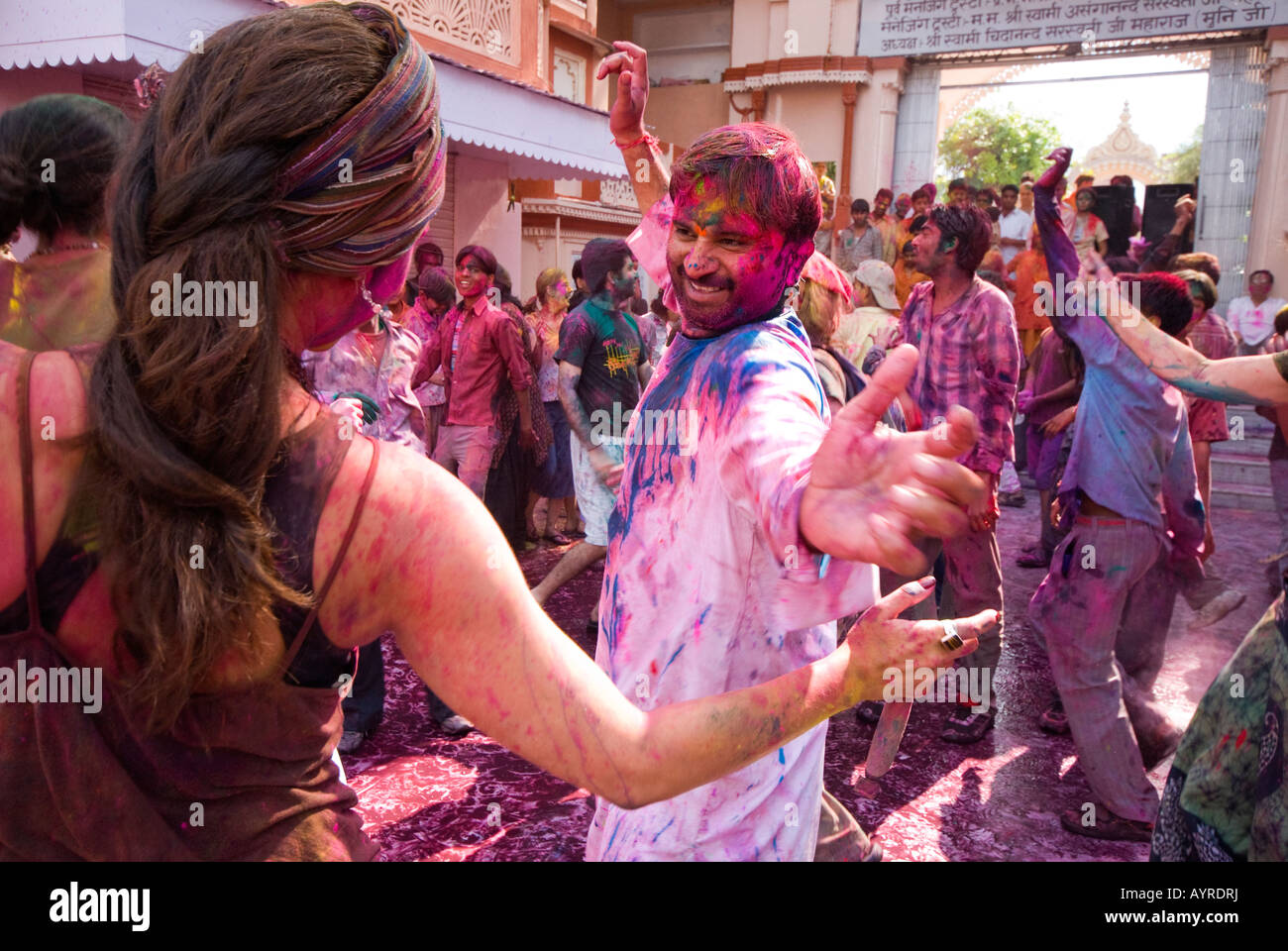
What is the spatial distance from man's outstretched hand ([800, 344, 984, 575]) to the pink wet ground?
239 centimetres

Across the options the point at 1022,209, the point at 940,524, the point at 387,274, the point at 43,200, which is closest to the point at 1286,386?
the point at 940,524

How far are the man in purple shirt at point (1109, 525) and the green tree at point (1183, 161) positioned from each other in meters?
63.2

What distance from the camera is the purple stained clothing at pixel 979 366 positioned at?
4.60 m

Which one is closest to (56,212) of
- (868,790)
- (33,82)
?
(868,790)

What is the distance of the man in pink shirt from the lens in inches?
239

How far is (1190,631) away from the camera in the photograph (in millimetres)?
6020

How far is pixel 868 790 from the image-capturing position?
357 centimetres

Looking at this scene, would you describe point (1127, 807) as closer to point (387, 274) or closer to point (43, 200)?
point (387, 274)

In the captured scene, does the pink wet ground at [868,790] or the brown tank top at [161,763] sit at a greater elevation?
the brown tank top at [161,763]

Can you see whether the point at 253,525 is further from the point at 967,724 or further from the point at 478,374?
the point at 478,374

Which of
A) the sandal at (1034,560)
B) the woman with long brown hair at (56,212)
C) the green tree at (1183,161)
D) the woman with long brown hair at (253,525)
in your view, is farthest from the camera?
the green tree at (1183,161)

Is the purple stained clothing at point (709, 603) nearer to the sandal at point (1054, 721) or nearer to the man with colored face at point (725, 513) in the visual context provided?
the man with colored face at point (725, 513)

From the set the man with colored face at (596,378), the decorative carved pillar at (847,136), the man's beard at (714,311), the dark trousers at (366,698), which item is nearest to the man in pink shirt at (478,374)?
the man with colored face at (596,378)

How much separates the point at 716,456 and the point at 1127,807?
2.80 metres
